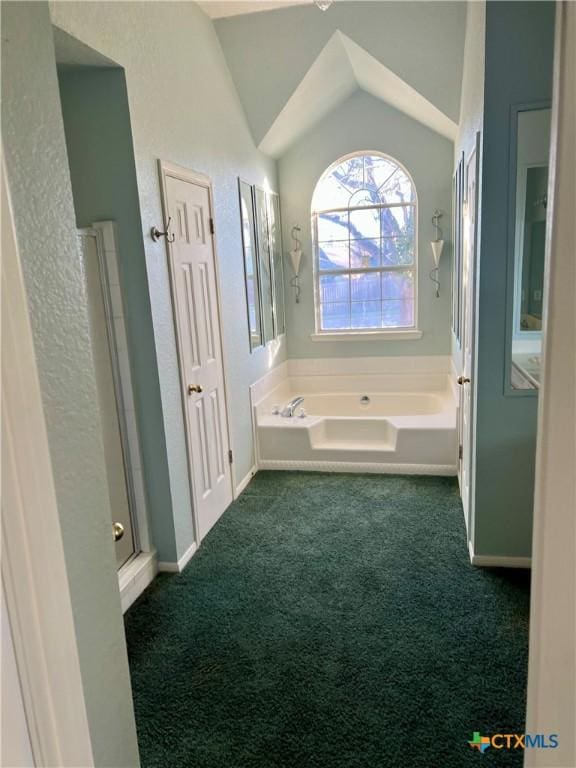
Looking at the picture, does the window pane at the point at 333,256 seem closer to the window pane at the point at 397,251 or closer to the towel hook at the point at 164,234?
the window pane at the point at 397,251

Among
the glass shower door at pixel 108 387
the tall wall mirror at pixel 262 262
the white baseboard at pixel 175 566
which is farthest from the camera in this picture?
the tall wall mirror at pixel 262 262

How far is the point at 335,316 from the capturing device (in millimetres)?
5086

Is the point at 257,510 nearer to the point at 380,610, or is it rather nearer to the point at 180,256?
the point at 380,610

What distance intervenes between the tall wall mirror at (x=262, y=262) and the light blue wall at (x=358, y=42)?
0.74m

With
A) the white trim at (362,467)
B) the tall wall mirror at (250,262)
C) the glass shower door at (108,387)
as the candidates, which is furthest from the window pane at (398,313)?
the glass shower door at (108,387)

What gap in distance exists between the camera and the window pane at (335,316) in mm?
5066

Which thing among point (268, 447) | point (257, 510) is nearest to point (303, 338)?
point (268, 447)

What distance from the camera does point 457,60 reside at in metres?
3.25

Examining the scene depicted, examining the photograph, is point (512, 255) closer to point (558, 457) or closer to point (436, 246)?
point (558, 457)

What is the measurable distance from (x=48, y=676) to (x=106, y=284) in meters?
1.92

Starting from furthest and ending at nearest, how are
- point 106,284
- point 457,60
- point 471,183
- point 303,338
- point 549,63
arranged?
point 303,338, point 457,60, point 471,183, point 106,284, point 549,63

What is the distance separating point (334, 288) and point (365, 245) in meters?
0.50

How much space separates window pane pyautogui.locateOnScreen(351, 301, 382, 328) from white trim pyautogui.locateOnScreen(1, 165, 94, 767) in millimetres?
4459

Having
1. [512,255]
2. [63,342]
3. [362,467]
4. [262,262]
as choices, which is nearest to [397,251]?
[262,262]
